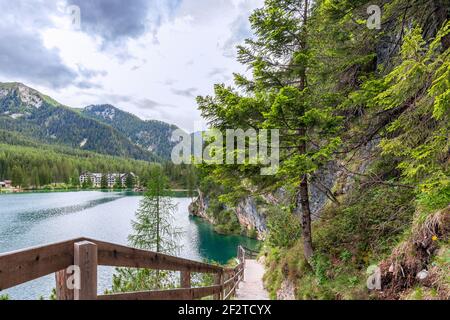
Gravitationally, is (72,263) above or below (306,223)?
above

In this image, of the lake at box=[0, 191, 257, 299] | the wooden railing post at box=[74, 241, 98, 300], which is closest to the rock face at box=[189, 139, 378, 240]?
the wooden railing post at box=[74, 241, 98, 300]

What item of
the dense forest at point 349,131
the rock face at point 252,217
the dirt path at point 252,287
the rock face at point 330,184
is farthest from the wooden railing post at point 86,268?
the rock face at point 252,217

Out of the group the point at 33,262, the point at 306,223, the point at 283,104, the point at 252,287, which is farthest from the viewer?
the point at 252,287

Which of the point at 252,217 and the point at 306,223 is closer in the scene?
the point at 306,223

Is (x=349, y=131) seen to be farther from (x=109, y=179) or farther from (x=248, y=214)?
(x=109, y=179)

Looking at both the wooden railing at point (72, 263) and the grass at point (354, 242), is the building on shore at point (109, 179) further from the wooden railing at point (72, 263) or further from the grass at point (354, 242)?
the wooden railing at point (72, 263)

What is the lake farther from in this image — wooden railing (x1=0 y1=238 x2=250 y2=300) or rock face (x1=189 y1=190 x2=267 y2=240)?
wooden railing (x1=0 y1=238 x2=250 y2=300)

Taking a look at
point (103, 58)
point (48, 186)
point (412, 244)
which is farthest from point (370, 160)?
point (48, 186)

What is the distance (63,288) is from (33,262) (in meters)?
0.29

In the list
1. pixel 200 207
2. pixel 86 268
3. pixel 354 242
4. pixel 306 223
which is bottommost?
pixel 200 207

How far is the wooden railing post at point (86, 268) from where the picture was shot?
1.59 meters

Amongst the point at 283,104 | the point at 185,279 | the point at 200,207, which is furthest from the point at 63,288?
the point at 200,207

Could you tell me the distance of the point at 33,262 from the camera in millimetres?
1407
